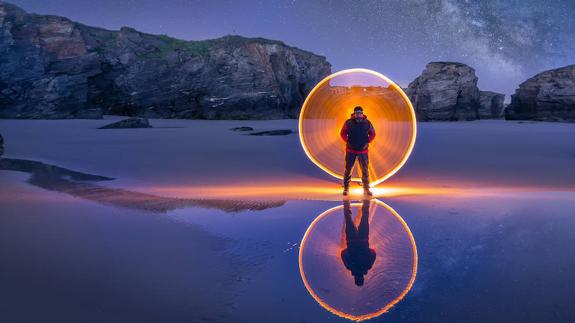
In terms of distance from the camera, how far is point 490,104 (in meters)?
66.2

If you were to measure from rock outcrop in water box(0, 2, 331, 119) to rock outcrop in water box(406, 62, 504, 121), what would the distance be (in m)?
16.5

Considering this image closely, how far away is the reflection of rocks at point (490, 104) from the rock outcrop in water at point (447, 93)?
707 centimetres

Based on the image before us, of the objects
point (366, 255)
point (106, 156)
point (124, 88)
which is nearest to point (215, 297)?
point (366, 255)

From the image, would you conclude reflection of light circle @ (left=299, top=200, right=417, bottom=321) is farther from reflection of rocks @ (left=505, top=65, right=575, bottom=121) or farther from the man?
reflection of rocks @ (left=505, top=65, right=575, bottom=121)

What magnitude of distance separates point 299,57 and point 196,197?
174ft

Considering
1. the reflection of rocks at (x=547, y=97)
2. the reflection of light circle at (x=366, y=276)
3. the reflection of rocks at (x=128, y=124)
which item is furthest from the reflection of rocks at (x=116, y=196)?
the reflection of rocks at (x=547, y=97)

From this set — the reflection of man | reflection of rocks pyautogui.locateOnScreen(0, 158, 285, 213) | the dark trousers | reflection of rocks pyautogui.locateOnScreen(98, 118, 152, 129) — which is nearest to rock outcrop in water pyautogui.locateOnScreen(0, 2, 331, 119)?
reflection of rocks pyautogui.locateOnScreen(98, 118, 152, 129)

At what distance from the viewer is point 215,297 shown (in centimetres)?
363

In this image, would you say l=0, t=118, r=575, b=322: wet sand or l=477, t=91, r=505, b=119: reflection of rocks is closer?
l=0, t=118, r=575, b=322: wet sand

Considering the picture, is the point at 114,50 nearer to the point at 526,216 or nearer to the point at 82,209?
the point at 82,209

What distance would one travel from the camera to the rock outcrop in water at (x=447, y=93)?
171 feet

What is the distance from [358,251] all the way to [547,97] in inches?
2027

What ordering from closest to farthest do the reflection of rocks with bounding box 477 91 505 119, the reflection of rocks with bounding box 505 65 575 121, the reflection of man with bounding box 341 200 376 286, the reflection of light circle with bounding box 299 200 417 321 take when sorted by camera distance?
the reflection of light circle with bounding box 299 200 417 321 → the reflection of man with bounding box 341 200 376 286 → the reflection of rocks with bounding box 505 65 575 121 → the reflection of rocks with bounding box 477 91 505 119

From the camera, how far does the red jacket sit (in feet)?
29.4
